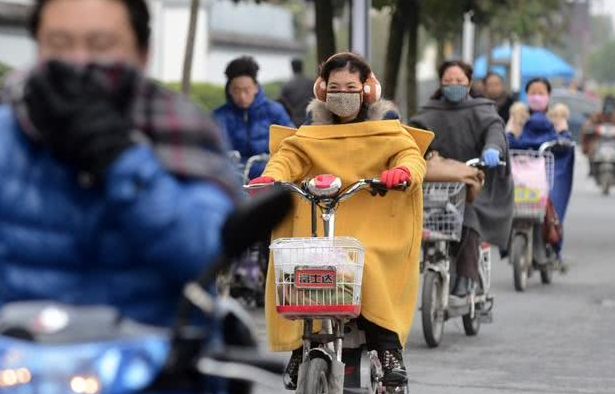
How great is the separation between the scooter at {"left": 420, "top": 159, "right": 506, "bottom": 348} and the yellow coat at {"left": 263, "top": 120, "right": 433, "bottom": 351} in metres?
2.82

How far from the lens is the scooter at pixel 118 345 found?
10.0ft

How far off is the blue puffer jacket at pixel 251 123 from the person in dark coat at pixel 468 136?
1.25 metres

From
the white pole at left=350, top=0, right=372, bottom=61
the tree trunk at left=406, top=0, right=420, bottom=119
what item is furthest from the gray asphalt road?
the tree trunk at left=406, top=0, right=420, bottom=119

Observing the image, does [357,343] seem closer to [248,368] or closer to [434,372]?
[434,372]

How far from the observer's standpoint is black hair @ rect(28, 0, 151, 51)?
3.31 meters

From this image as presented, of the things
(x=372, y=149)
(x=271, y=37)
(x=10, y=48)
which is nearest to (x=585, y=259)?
(x=372, y=149)

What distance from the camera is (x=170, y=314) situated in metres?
3.24

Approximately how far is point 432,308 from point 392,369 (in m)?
3.25

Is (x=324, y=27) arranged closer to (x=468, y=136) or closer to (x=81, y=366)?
(x=468, y=136)

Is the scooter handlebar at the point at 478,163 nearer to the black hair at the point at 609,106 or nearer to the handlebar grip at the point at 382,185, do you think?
the handlebar grip at the point at 382,185

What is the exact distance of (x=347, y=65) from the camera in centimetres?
817

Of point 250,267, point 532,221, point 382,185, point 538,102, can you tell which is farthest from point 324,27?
point 382,185

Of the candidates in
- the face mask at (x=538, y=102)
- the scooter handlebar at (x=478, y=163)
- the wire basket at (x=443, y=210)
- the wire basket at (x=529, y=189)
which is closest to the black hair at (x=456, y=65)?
the scooter handlebar at (x=478, y=163)

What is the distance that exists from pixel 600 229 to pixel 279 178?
16578 millimetres
